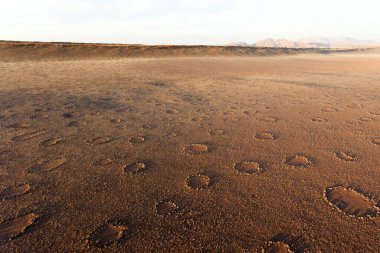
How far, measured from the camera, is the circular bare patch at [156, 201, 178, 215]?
1961 mm

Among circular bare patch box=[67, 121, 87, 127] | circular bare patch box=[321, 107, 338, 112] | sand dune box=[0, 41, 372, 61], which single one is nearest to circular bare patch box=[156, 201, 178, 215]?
circular bare patch box=[67, 121, 87, 127]

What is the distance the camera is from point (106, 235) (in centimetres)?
175

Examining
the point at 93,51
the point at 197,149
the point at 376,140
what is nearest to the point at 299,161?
the point at 197,149

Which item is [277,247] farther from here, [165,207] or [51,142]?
[51,142]

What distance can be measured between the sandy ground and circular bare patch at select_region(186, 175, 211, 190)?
0.05 ft

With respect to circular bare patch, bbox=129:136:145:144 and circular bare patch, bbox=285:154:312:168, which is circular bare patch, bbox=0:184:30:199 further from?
circular bare patch, bbox=285:154:312:168

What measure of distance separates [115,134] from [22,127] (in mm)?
1219

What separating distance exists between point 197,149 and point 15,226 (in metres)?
1.72

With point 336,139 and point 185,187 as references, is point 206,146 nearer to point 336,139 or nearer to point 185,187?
point 185,187

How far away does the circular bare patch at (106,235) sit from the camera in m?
1.68

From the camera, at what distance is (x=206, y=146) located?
10.2ft

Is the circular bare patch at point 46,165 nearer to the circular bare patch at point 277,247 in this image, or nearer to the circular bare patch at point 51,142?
the circular bare patch at point 51,142

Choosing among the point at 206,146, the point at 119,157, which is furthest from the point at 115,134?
the point at 206,146

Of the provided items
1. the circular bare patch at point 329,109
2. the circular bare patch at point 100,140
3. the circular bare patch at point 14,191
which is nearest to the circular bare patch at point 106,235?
the circular bare patch at point 14,191
